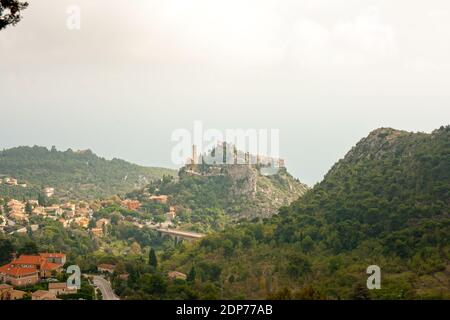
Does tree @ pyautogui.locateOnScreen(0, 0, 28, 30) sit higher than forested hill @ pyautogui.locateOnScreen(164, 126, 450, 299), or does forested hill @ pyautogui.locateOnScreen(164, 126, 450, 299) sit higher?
tree @ pyautogui.locateOnScreen(0, 0, 28, 30)

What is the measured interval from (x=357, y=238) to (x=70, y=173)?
8071 centimetres

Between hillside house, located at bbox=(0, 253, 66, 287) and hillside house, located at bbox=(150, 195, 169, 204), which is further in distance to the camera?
hillside house, located at bbox=(150, 195, 169, 204)

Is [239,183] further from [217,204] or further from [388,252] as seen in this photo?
[388,252]

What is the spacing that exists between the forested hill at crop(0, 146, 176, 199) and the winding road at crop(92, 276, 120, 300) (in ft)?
182

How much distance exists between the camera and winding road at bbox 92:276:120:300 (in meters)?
22.9

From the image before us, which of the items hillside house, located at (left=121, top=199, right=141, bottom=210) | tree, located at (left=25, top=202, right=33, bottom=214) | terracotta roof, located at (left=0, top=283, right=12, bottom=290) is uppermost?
hillside house, located at (left=121, top=199, right=141, bottom=210)

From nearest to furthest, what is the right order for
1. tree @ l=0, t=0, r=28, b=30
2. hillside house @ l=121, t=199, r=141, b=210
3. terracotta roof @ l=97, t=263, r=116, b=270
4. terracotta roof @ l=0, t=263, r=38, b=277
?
tree @ l=0, t=0, r=28, b=30 → terracotta roof @ l=0, t=263, r=38, b=277 → terracotta roof @ l=97, t=263, r=116, b=270 → hillside house @ l=121, t=199, r=141, b=210

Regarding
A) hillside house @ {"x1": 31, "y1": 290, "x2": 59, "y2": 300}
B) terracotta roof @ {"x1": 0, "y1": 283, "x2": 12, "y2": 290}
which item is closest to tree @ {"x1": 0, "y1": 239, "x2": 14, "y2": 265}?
terracotta roof @ {"x1": 0, "y1": 283, "x2": 12, "y2": 290}

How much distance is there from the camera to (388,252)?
84.2 feet

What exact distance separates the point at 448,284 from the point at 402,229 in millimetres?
5728

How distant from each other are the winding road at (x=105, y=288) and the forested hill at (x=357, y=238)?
3.38 m

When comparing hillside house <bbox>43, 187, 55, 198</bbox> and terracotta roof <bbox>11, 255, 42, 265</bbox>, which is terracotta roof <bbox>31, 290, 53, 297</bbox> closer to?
→ terracotta roof <bbox>11, 255, 42, 265</bbox>
